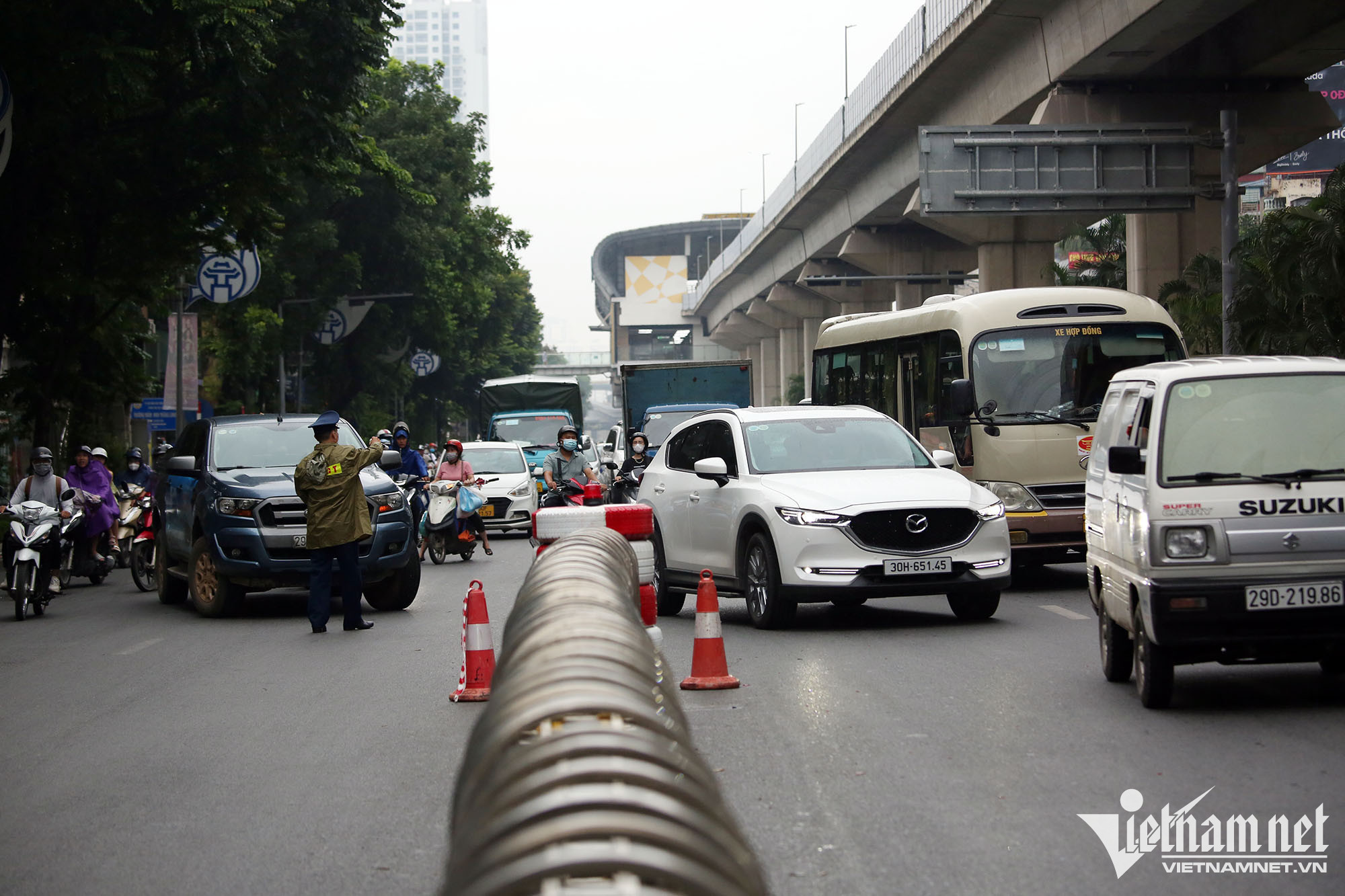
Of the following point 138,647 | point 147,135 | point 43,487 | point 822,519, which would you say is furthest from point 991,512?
point 147,135

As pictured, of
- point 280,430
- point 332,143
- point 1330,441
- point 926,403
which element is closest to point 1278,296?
point 926,403

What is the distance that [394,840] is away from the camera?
6.11 meters

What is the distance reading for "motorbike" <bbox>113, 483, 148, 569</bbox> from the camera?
21.0 meters

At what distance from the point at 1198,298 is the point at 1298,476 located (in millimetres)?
→ 25275

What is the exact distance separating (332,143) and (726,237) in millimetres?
143155

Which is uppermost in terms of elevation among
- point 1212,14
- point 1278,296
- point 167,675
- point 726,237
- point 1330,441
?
point 726,237

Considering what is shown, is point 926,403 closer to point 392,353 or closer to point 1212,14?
point 1212,14

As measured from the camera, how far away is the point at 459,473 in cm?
2398

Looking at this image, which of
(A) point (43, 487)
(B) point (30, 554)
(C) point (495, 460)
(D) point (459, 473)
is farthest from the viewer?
(C) point (495, 460)

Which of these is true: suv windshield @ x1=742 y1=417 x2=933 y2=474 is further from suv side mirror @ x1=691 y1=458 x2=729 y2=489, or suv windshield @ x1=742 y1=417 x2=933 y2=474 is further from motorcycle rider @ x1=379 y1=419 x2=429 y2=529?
motorcycle rider @ x1=379 y1=419 x2=429 y2=529

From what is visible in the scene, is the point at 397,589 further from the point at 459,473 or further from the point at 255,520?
the point at 459,473

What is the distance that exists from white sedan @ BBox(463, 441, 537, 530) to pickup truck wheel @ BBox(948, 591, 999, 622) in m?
17.1

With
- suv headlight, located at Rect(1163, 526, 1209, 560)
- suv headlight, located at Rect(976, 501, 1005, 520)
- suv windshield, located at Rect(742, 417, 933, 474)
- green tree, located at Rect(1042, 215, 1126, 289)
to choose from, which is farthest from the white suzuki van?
green tree, located at Rect(1042, 215, 1126, 289)

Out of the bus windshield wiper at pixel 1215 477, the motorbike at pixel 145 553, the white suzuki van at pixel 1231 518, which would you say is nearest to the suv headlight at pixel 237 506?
the motorbike at pixel 145 553
